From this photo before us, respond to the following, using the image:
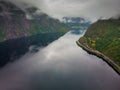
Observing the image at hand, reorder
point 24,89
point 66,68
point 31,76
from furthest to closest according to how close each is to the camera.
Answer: point 66,68 → point 31,76 → point 24,89

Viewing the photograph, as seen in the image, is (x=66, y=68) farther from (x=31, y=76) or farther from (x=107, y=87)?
(x=107, y=87)

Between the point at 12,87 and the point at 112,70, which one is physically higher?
the point at 12,87

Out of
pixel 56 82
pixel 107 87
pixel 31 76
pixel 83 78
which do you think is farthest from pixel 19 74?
pixel 107 87

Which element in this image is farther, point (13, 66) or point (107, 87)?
point (13, 66)

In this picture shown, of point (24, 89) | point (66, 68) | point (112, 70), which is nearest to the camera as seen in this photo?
point (24, 89)

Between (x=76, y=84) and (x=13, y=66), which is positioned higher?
(x=76, y=84)

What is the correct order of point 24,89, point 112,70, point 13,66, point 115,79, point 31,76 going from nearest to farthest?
point 24,89 < point 115,79 < point 31,76 < point 112,70 < point 13,66

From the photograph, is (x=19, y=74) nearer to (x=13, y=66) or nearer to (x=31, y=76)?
(x=31, y=76)

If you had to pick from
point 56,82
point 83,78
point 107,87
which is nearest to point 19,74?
point 56,82

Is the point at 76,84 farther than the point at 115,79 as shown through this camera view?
No
